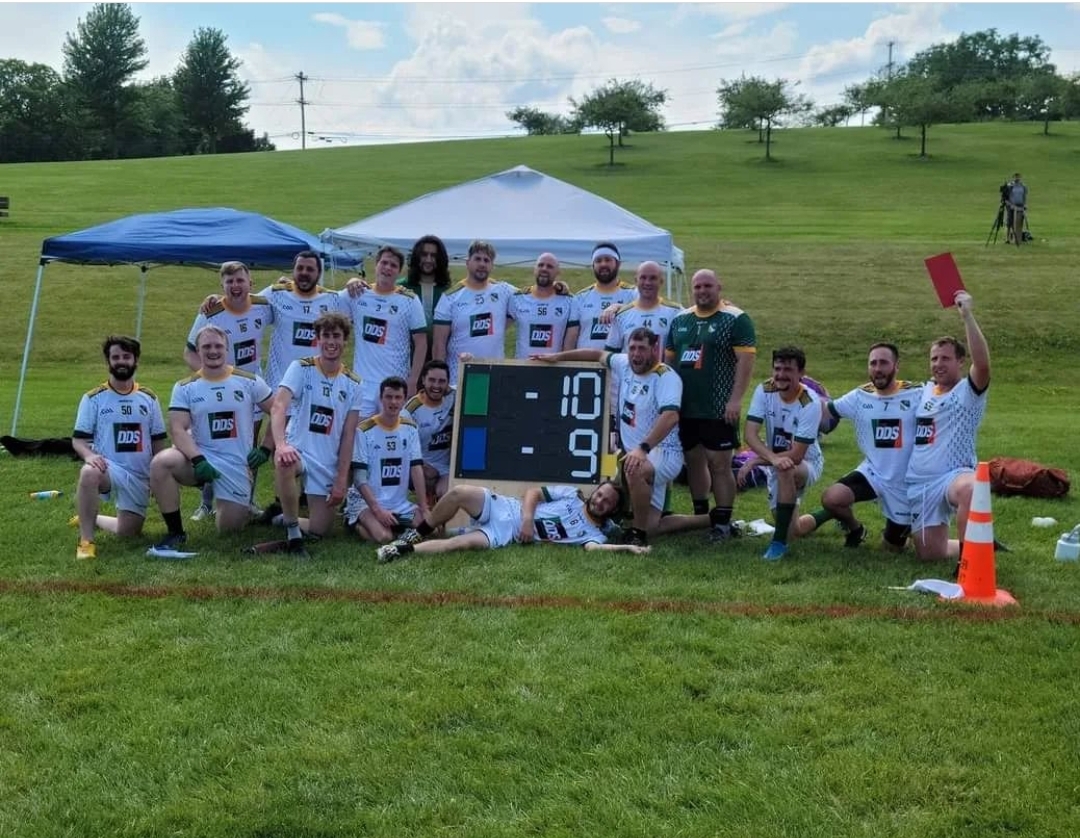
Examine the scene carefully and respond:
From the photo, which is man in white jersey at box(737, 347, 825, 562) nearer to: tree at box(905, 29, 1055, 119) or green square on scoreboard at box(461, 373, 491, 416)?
green square on scoreboard at box(461, 373, 491, 416)

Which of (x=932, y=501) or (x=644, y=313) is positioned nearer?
(x=932, y=501)

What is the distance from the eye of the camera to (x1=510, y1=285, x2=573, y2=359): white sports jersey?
8586mm

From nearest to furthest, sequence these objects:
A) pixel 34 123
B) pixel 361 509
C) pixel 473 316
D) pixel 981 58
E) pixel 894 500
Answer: pixel 894 500
pixel 361 509
pixel 473 316
pixel 34 123
pixel 981 58

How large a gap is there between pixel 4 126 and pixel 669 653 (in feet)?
268

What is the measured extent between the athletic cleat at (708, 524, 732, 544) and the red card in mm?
2157

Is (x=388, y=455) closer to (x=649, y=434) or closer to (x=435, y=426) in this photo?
(x=435, y=426)

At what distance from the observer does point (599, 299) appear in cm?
852

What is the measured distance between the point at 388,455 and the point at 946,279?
389cm

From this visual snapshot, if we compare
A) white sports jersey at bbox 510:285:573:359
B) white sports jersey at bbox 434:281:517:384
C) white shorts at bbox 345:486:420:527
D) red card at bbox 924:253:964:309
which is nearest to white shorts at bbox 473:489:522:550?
white shorts at bbox 345:486:420:527

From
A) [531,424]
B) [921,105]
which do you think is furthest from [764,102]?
[531,424]

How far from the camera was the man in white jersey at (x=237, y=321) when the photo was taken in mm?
7879

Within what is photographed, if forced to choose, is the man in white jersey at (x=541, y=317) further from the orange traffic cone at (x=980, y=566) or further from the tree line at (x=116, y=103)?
the tree line at (x=116, y=103)

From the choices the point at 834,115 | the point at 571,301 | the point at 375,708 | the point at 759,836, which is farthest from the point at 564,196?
the point at 834,115

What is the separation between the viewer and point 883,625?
5.25 m
